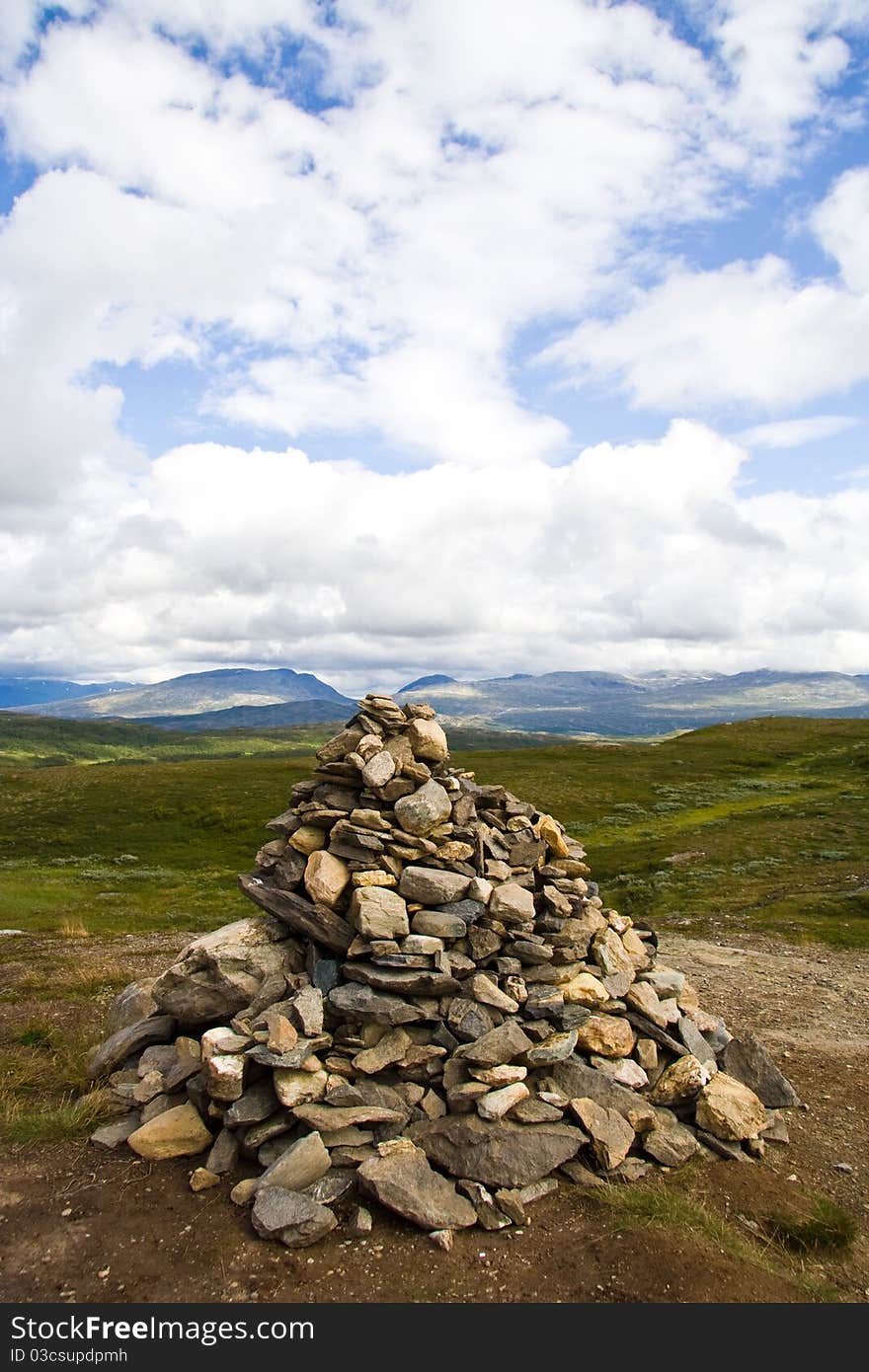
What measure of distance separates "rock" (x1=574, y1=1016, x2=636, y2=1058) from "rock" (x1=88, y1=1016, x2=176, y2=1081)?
8032 mm

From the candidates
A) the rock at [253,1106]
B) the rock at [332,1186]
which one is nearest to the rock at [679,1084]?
the rock at [332,1186]

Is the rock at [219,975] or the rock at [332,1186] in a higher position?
the rock at [219,975]

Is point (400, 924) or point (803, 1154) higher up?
point (400, 924)

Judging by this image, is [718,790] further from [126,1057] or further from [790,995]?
[126,1057]

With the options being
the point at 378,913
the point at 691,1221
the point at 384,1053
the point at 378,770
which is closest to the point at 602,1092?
the point at 691,1221

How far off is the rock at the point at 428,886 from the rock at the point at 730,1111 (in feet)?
18.2

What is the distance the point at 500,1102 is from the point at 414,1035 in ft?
6.19

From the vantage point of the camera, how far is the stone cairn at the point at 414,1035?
10469 millimetres

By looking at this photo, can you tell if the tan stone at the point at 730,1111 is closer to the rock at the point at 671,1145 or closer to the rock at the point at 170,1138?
the rock at the point at 671,1145

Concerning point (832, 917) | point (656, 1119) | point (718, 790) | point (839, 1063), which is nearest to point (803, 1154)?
point (656, 1119)

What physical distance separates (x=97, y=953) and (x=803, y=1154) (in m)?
22.8

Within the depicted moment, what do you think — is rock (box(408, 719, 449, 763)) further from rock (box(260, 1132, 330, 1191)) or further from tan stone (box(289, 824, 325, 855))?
rock (box(260, 1132, 330, 1191))
